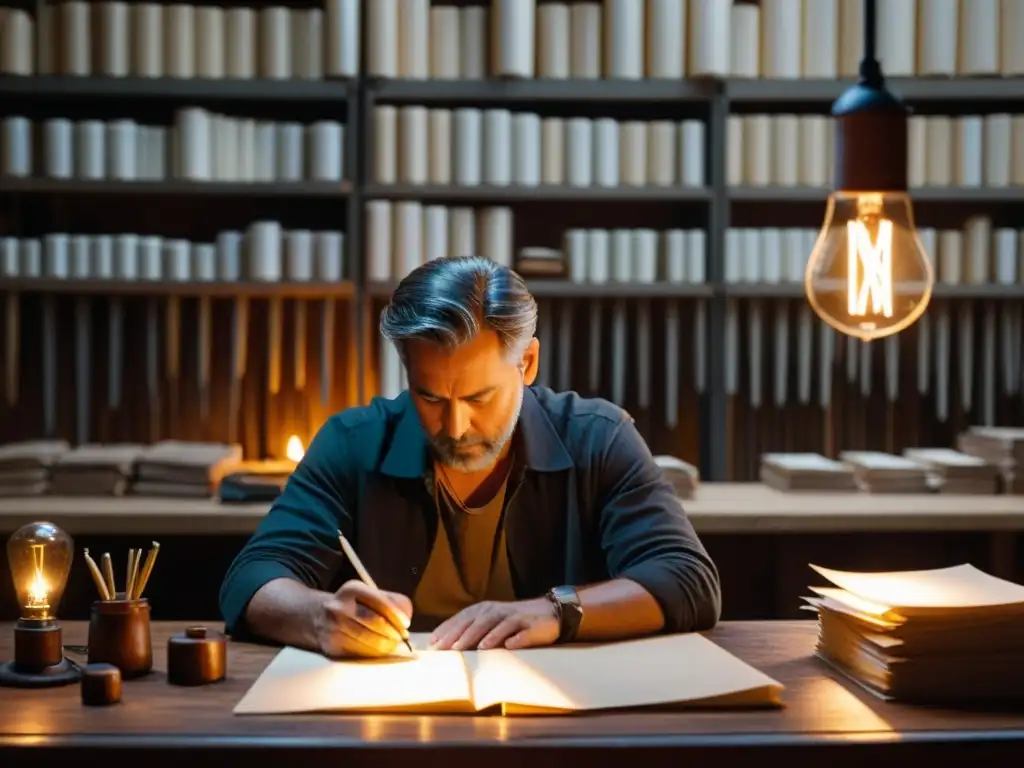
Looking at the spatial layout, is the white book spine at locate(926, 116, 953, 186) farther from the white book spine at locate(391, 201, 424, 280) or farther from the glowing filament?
the glowing filament

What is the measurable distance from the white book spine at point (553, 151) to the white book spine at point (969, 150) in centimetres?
118

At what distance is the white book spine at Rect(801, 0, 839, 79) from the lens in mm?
3961

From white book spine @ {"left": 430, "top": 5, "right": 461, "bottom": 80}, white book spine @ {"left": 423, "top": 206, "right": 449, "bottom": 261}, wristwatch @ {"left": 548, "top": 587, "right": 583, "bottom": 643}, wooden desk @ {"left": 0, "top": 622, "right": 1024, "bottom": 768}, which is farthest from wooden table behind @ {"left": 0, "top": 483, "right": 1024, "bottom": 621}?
wooden desk @ {"left": 0, "top": 622, "right": 1024, "bottom": 768}

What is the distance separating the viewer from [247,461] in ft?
14.3

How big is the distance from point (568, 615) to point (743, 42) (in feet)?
8.52

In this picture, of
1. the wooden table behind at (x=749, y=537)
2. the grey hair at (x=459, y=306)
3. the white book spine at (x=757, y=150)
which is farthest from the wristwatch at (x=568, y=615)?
the white book spine at (x=757, y=150)

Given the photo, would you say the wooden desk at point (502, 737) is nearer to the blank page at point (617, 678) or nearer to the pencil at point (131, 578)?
the blank page at point (617, 678)

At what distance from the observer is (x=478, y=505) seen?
225cm

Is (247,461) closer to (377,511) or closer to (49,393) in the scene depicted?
(49,393)

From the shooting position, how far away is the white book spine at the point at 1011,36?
399 cm

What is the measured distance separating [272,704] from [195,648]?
0.18m

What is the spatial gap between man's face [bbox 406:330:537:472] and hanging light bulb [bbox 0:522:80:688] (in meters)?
0.57

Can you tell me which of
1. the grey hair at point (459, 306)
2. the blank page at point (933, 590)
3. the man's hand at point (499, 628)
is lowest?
the man's hand at point (499, 628)

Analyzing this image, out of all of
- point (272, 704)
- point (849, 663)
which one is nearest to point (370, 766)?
point (272, 704)
